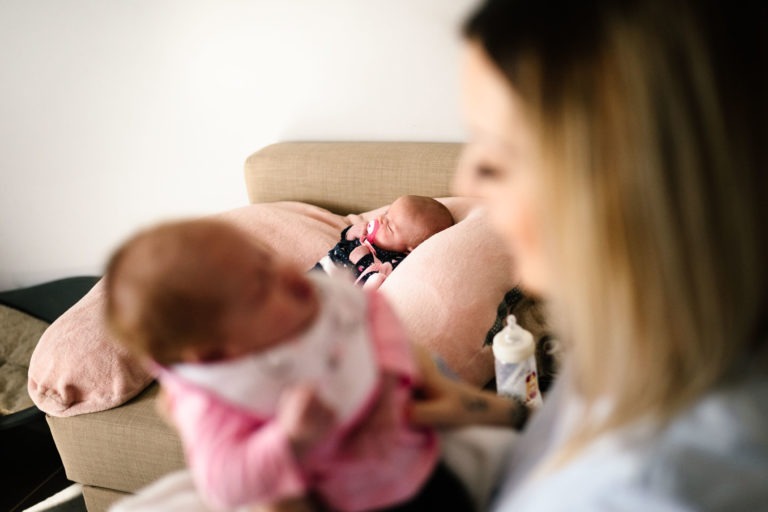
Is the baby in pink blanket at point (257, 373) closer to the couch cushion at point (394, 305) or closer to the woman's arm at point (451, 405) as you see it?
the woman's arm at point (451, 405)

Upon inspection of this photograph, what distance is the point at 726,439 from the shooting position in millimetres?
492

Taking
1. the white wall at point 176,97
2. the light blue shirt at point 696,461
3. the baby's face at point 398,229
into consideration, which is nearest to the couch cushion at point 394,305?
the baby's face at point 398,229

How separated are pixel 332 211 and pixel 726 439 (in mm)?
1886

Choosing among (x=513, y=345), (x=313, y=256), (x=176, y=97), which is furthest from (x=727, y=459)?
(x=176, y=97)

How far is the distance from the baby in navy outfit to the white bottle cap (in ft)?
2.10

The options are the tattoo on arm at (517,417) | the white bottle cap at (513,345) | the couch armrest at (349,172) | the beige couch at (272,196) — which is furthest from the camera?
the couch armrest at (349,172)

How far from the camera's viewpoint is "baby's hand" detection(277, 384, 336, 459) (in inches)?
26.0

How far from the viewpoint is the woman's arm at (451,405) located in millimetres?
796

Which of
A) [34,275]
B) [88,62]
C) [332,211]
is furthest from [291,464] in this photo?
[34,275]

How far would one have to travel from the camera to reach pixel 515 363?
124 cm

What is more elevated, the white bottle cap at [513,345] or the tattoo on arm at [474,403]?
the tattoo on arm at [474,403]

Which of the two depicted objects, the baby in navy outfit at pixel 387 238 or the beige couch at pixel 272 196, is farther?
the baby in navy outfit at pixel 387 238

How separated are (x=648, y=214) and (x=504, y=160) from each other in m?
0.13

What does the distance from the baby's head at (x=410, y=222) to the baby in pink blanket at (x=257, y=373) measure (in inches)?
43.9
